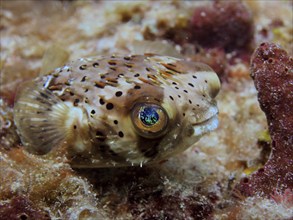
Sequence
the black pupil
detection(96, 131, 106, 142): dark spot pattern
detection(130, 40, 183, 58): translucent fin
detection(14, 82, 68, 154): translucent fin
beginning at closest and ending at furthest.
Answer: the black pupil → detection(96, 131, 106, 142): dark spot pattern → detection(14, 82, 68, 154): translucent fin → detection(130, 40, 183, 58): translucent fin

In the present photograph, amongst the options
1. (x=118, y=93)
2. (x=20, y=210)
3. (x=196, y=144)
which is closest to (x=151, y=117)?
(x=118, y=93)

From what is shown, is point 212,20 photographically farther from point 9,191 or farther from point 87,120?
point 9,191

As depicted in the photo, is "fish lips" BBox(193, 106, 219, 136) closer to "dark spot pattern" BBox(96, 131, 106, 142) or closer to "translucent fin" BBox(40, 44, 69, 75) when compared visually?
"dark spot pattern" BBox(96, 131, 106, 142)

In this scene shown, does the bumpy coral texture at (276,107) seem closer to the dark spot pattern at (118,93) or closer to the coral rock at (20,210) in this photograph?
the dark spot pattern at (118,93)

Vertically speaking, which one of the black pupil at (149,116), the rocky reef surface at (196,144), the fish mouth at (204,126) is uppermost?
the black pupil at (149,116)

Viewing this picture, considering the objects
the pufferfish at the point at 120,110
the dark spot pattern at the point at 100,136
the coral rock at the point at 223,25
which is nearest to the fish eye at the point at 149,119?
the pufferfish at the point at 120,110

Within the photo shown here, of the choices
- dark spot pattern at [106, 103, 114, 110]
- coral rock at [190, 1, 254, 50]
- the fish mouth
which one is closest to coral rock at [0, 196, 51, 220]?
dark spot pattern at [106, 103, 114, 110]

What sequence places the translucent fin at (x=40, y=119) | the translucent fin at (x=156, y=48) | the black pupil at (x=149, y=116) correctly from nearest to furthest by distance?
the black pupil at (x=149, y=116) < the translucent fin at (x=40, y=119) < the translucent fin at (x=156, y=48)

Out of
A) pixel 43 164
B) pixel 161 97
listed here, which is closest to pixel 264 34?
pixel 161 97

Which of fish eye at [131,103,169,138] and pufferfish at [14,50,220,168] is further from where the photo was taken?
pufferfish at [14,50,220,168]

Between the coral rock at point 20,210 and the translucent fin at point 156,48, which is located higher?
the translucent fin at point 156,48
